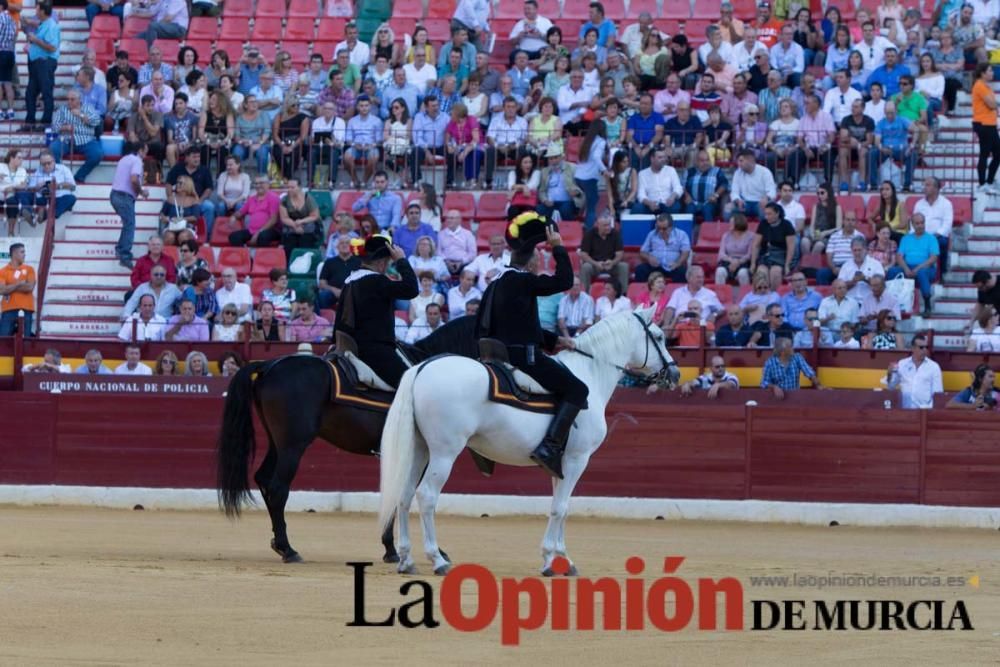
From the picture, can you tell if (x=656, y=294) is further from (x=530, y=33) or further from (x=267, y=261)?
(x=530, y=33)

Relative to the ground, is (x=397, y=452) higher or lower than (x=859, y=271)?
lower

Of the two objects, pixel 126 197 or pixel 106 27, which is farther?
pixel 106 27

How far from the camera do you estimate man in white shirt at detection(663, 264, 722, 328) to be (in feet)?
66.3

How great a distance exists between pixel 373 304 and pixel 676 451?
599 cm

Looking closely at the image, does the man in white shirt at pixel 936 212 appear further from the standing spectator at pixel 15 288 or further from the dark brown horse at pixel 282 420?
the standing spectator at pixel 15 288

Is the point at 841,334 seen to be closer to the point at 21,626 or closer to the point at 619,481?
the point at 619,481

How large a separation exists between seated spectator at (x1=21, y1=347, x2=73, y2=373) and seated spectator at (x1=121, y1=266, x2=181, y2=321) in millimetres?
978

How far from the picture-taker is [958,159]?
23234 millimetres

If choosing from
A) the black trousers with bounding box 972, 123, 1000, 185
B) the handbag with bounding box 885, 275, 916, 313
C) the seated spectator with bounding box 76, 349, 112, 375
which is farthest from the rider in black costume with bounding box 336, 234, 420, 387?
the black trousers with bounding box 972, 123, 1000, 185

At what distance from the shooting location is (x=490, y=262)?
21.5 m

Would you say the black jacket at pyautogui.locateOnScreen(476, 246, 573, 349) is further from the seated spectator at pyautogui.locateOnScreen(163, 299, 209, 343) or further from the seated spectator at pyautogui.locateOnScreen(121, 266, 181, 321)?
the seated spectator at pyautogui.locateOnScreen(121, 266, 181, 321)

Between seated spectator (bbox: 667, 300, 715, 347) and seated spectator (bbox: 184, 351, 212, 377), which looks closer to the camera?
seated spectator (bbox: 667, 300, 715, 347)

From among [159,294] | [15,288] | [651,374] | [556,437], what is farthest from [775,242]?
[556,437]

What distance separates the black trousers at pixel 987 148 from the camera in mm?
22359
